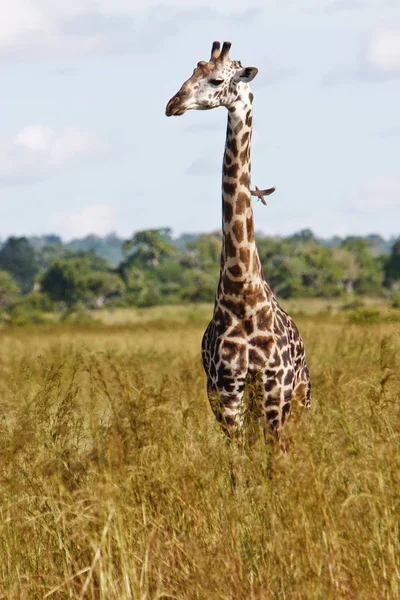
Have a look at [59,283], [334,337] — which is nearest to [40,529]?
[334,337]

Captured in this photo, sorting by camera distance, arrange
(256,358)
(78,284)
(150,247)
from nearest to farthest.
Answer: (256,358) → (78,284) → (150,247)

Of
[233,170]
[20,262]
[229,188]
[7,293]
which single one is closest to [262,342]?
[229,188]

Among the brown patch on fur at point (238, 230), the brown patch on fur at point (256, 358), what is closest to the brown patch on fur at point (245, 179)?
the brown patch on fur at point (238, 230)

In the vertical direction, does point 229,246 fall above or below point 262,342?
above

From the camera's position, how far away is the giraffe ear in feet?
18.6

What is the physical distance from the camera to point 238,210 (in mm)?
5945

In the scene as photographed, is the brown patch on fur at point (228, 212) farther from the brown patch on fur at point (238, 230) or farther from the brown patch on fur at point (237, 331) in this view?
the brown patch on fur at point (237, 331)

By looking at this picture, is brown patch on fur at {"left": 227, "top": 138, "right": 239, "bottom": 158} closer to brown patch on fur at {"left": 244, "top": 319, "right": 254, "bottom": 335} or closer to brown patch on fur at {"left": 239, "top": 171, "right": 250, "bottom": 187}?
brown patch on fur at {"left": 239, "top": 171, "right": 250, "bottom": 187}

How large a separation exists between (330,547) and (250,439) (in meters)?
1.77

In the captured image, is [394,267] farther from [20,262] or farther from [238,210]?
[238,210]

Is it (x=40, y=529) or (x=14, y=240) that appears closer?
(x=40, y=529)

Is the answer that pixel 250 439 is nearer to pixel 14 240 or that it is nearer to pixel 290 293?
pixel 290 293

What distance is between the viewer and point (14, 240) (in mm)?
115625

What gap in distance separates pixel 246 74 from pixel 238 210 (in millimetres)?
844
